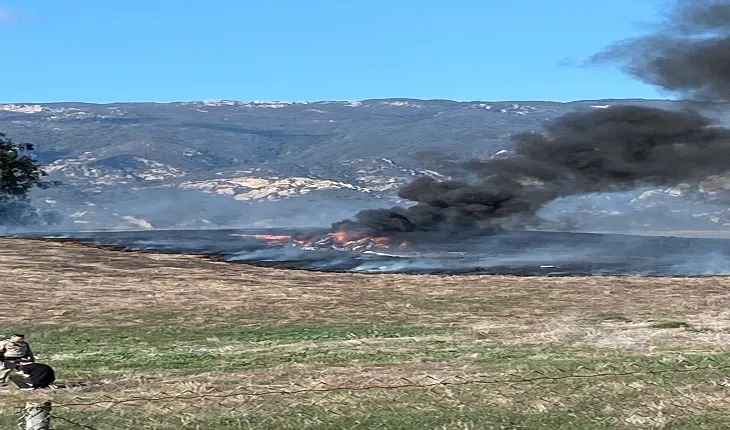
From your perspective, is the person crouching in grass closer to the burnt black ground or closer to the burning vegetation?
the burnt black ground

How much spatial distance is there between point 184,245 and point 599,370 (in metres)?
61.7

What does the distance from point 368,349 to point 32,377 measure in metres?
9.65

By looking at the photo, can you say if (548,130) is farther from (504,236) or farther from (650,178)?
(504,236)

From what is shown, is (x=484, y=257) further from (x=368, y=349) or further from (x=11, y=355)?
(x=11, y=355)

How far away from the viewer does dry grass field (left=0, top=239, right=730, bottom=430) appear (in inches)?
704

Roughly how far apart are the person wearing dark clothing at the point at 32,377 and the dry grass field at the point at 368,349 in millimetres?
332

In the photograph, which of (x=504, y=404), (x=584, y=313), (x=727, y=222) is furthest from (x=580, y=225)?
(x=504, y=404)

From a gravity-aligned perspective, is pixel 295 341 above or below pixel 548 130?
below

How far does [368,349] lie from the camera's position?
89.8 ft

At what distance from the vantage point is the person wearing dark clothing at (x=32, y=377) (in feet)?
67.4

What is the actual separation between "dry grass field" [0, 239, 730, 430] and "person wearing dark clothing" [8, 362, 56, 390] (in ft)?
1.09

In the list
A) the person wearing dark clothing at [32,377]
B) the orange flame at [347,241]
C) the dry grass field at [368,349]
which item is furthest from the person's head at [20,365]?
the orange flame at [347,241]

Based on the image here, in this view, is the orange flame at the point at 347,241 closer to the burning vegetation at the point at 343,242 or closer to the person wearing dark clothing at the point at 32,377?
the burning vegetation at the point at 343,242

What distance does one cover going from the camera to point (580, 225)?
153 meters
